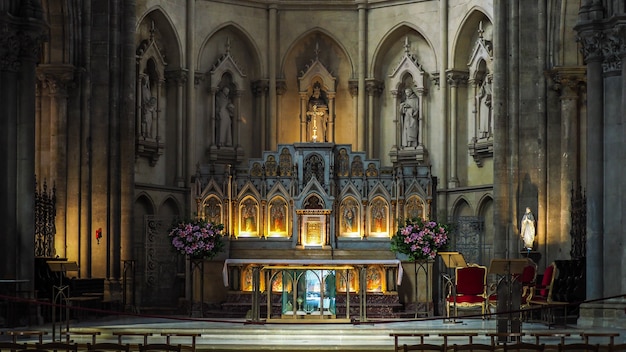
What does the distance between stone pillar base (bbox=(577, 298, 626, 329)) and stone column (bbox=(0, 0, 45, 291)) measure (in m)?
9.14

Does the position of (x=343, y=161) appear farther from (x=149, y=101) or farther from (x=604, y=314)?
(x=604, y=314)

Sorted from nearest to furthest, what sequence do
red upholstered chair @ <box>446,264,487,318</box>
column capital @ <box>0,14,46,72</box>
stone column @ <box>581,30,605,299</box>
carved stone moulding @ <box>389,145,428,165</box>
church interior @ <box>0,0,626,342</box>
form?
1. column capital @ <box>0,14,46,72</box>
2. stone column @ <box>581,30,605,299</box>
3. church interior @ <box>0,0,626,342</box>
4. red upholstered chair @ <box>446,264,487,318</box>
5. carved stone moulding @ <box>389,145,428,165</box>

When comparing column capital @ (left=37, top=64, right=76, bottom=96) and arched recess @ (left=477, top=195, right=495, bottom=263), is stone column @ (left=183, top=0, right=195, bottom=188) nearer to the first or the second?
column capital @ (left=37, top=64, right=76, bottom=96)

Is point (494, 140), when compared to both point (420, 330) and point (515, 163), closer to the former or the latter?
point (515, 163)

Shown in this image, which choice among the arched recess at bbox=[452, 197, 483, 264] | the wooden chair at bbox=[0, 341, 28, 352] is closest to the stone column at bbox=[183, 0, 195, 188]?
the arched recess at bbox=[452, 197, 483, 264]

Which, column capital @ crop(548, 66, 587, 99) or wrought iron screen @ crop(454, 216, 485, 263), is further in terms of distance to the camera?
wrought iron screen @ crop(454, 216, 485, 263)

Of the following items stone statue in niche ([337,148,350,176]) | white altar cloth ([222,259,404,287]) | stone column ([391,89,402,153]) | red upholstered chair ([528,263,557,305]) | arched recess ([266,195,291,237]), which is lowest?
red upholstered chair ([528,263,557,305])

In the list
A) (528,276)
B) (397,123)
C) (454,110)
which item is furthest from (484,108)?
(528,276)

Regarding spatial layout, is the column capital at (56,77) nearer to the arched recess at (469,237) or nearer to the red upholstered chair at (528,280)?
the arched recess at (469,237)

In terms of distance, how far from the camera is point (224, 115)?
3038 cm

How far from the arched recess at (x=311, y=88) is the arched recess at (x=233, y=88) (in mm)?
621

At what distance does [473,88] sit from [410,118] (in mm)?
2054

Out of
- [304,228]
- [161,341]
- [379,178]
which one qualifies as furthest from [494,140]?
[161,341]

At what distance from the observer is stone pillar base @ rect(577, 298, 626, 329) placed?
18.8m
